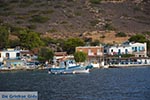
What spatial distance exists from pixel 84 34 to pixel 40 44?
63.8ft

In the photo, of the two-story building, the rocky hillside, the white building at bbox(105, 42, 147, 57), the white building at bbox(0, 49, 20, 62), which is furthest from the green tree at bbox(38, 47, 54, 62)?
the rocky hillside

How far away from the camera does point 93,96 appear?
40.2 metres

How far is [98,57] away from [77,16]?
41.3 meters

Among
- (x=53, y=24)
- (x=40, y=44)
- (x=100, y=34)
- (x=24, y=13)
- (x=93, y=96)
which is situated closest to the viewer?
(x=93, y=96)

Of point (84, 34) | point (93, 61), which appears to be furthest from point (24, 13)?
point (93, 61)

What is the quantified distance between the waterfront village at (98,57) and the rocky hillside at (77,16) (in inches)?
795

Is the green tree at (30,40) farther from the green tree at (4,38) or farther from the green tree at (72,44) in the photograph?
the green tree at (72,44)

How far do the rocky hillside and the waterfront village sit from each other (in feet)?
66.2

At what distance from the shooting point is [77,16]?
472 feet

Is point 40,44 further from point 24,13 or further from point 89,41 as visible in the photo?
point 24,13

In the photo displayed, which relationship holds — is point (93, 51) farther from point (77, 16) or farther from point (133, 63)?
point (77, 16)

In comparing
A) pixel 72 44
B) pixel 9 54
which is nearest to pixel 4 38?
pixel 9 54

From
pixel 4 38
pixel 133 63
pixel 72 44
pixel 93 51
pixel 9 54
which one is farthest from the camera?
pixel 4 38

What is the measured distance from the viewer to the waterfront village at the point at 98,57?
9838cm
